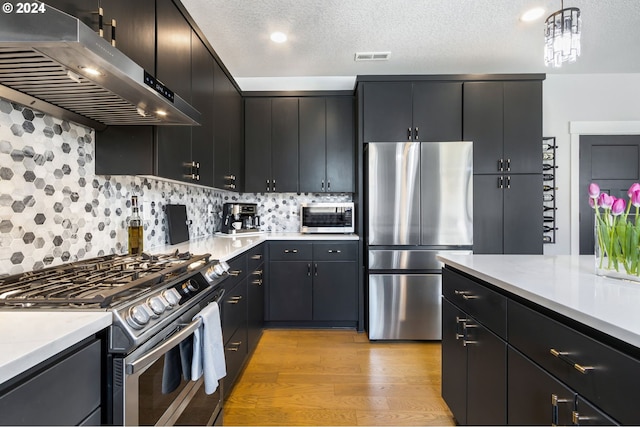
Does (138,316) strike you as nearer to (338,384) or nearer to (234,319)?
(234,319)

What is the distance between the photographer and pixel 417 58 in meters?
3.11

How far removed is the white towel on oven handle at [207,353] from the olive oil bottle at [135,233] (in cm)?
84

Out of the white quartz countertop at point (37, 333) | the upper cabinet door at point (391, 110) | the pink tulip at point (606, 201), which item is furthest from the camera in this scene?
the upper cabinet door at point (391, 110)

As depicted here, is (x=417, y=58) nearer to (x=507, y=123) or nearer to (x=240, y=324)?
(x=507, y=123)

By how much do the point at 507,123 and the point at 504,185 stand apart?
593 mm

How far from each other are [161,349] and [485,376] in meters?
1.28

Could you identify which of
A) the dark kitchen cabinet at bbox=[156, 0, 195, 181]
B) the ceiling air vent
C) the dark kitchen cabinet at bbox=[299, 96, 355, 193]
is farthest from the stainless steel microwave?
the dark kitchen cabinet at bbox=[156, 0, 195, 181]

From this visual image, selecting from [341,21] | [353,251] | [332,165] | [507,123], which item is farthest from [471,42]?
[353,251]

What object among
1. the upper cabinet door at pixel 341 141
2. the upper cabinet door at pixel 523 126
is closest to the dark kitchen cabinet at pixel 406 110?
the upper cabinet door at pixel 341 141

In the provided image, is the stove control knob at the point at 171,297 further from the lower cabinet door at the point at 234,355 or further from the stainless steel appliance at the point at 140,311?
the lower cabinet door at the point at 234,355

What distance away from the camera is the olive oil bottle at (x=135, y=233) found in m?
1.92

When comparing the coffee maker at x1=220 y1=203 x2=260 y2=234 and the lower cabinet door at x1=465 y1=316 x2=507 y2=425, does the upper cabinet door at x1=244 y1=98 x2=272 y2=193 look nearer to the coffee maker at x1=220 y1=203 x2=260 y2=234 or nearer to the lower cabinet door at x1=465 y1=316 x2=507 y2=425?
the coffee maker at x1=220 y1=203 x2=260 y2=234

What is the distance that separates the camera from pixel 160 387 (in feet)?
3.57

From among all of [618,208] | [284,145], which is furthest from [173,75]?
[618,208]
